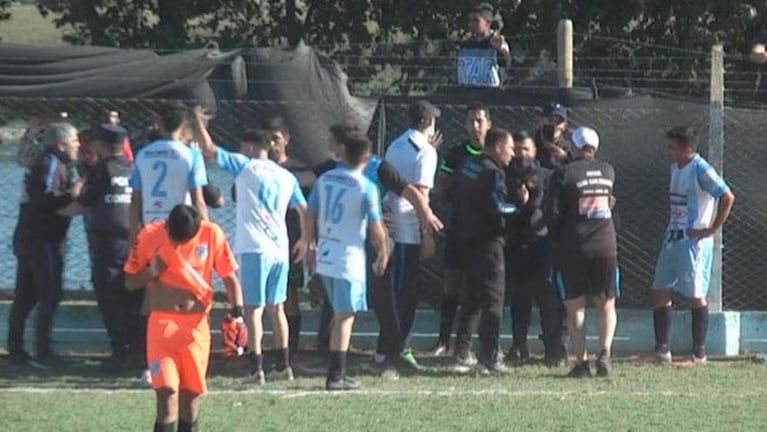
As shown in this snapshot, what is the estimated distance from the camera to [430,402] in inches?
439

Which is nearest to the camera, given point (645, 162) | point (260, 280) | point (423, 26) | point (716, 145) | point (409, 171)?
point (260, 280)

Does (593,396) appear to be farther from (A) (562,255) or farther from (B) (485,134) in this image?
(B) (485,134)

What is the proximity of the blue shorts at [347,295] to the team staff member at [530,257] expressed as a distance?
5.26 feet

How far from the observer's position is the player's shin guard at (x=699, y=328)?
42.4ft

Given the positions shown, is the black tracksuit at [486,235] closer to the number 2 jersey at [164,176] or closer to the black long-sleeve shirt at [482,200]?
the black long-sleeve shirt at [482,200]

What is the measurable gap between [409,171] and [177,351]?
3.68m

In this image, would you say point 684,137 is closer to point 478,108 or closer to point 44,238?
point 478,108

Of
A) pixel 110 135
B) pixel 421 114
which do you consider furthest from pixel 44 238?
pixel 421 114

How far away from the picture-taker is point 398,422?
10430mm

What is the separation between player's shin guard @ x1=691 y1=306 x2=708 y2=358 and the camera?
1294 cm

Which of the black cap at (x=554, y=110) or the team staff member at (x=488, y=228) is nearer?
the team staff member at (x=488, y=228)

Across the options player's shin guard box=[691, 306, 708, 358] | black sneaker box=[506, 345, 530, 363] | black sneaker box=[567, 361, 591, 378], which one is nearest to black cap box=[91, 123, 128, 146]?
black sneaker box=[506, 345, 530, 363]

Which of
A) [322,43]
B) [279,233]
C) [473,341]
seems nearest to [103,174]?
[279,233]

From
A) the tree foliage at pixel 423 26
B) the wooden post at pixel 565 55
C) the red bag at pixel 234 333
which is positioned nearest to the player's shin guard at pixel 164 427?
the red bag at pixel 234 333
